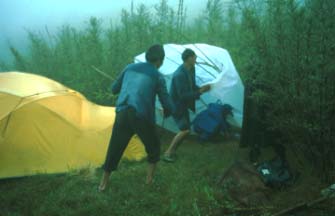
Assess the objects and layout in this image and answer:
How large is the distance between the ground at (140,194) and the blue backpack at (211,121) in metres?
0.97

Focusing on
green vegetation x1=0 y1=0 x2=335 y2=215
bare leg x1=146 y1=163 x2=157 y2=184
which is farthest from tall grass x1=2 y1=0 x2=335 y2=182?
bare leg x1=146 y1=163 x2=157 y2=184

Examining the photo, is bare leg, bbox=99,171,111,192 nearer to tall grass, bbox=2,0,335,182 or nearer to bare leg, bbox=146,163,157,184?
bare leg, bbox=146,163,157,184

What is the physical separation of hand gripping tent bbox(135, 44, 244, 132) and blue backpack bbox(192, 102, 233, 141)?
0.15 meters

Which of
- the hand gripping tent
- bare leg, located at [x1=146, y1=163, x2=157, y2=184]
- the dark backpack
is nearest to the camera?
the dark backpack

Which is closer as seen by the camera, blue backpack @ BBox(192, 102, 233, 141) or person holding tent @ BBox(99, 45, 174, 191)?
person holding tent @ BBox(99, 45, 174, 191)

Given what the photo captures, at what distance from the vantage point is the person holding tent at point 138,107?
5.13 meters

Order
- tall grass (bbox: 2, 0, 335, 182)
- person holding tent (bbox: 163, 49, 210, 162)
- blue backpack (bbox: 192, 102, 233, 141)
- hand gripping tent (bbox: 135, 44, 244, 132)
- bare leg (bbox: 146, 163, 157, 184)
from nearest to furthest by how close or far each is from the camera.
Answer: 1. tall grass (bbox: 2, 0, 335, 182)
2. bare leg (bbox: 146, 163, 157, 184)
3. person holding tent (bbox: 163, 49, 210, 162)
4. hand gripping tent (bbox: 135, 44, 244, 132)
5. blue backpack (bbox: 192, 102, 233, 141)

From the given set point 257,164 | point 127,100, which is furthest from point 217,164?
point 127,100

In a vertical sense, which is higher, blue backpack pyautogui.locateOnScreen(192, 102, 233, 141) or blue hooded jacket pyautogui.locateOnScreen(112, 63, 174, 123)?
blue hooded jacket pyautogui.locateOnScreen(112, 63, 174, 123)

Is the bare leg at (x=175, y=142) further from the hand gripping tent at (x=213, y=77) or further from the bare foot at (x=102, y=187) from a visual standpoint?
the bare foot at (x=102, y=187)

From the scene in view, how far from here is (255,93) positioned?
534 centimetres

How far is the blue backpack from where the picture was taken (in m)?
7.35

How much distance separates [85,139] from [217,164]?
7.13 ft

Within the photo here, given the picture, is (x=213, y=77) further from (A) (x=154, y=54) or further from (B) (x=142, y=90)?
(B) (x=142, y=90)
